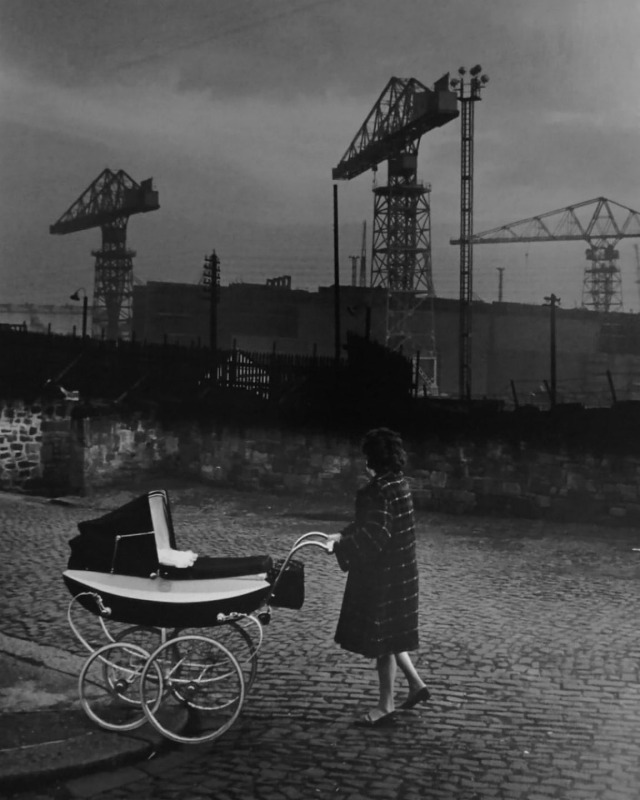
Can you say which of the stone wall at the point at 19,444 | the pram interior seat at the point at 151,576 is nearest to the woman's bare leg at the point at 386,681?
the pram interior seat at the point at 151,576

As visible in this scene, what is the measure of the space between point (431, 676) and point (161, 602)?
4.77 feet

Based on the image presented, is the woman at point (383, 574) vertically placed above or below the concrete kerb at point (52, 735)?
above

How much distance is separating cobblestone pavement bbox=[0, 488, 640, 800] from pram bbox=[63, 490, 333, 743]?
0.68 ft

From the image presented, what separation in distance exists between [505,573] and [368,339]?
199 cm

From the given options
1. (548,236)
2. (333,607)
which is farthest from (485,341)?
(333,607)

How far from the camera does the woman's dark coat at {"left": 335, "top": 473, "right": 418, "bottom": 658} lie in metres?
3.97

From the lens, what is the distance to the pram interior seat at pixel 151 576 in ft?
12.7

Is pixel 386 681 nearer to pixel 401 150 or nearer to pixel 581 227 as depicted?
pixel 401 150

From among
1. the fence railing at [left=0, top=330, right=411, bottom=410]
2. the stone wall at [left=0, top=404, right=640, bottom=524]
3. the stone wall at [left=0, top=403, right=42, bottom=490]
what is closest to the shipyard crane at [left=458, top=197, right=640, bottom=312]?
the fence railing at [left=0, top=330, right=411, bottom=410]

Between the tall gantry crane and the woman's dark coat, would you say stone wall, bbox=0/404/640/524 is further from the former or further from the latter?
the woman's dark coat

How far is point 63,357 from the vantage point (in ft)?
25.0

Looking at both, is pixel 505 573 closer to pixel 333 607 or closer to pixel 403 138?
pixel 333 607

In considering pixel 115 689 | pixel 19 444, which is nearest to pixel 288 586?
pixel 115 689

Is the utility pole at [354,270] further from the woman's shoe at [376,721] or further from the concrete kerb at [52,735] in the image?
the woman's shoe at [376,721]
